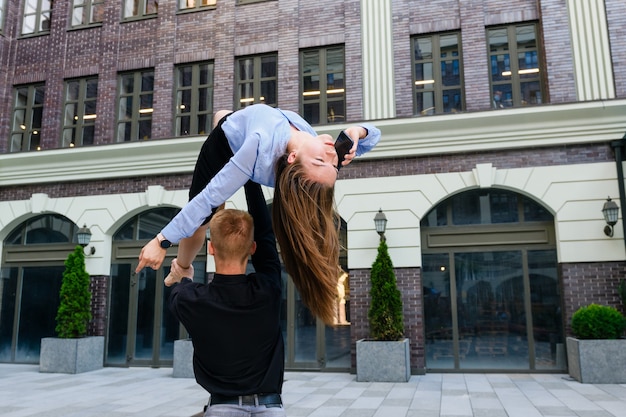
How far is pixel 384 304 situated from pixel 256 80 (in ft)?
21.6

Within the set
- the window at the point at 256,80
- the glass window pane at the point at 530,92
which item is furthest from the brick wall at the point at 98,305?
the glass window pane at the point at 530,92

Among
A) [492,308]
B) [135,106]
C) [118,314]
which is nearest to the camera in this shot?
[492,308]

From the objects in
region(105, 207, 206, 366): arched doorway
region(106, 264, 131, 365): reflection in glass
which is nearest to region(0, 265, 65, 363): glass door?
region(106, 264, 131, 365): reflection in glass

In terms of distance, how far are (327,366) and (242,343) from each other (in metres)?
9.73

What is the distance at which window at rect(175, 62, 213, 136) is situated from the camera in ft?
44.2

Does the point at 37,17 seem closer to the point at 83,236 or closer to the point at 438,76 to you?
the point at 83,236

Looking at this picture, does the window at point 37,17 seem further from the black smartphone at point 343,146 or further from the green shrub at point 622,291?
the green shrub at point 622,291

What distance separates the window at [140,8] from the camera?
14.4 meters

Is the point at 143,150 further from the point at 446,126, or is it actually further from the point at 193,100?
the point at 446,126

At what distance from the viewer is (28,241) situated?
47.4 feet

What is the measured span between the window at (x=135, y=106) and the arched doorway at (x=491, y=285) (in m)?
7.85

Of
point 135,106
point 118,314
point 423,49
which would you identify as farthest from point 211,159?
point 135,106

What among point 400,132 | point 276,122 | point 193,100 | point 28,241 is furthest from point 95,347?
point 276,122

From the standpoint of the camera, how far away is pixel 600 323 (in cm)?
948
